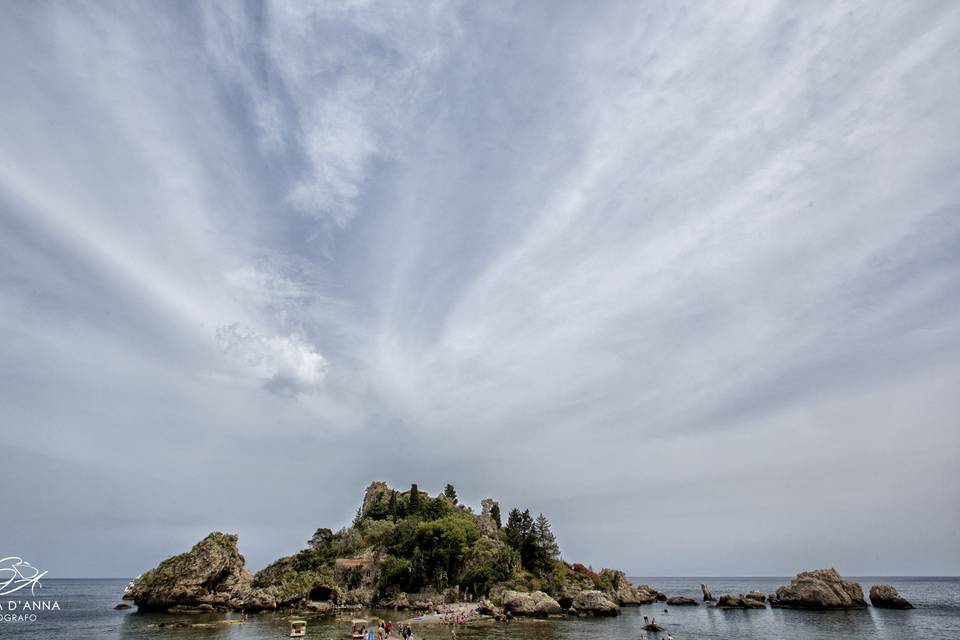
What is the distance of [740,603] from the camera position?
4092 inches

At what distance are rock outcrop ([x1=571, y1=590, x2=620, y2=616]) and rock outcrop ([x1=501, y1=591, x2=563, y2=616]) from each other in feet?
18.4

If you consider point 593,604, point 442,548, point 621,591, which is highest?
point 442,548

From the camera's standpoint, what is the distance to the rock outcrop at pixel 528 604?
7875 centimetres

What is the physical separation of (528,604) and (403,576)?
27.0 meters

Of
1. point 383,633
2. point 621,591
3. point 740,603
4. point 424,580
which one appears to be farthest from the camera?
point 621,591

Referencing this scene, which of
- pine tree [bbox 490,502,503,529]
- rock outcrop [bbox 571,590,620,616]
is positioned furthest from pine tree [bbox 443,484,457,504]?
rock outcrop [bbox 571,590,620,616]

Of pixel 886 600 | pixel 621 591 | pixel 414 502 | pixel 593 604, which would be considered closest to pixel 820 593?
pixel 886 600

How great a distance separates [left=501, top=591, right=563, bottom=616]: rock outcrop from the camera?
78.8m

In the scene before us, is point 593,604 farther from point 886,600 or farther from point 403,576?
point 886,600

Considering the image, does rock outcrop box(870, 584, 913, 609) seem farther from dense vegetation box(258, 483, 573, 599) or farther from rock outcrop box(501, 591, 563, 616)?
rock outcrop box(501, 591, 563, 616)

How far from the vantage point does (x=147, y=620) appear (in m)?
71.2

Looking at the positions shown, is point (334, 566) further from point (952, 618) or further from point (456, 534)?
point (952, 618)

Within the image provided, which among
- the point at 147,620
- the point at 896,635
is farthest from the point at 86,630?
the point at 896,635

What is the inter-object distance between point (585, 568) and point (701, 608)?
86.5ft
